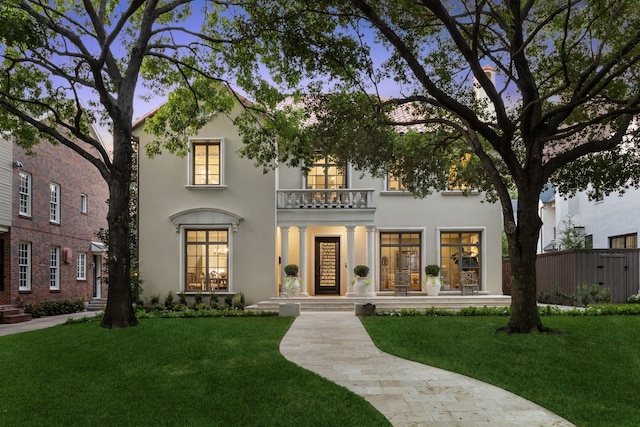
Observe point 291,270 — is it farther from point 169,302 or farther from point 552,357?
point 552,357

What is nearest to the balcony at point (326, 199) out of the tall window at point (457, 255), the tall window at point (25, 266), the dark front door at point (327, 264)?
the dark front door at point (327, 264)

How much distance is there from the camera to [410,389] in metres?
6.68

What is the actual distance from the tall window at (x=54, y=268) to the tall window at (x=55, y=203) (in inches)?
50.4

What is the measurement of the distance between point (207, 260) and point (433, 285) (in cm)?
809

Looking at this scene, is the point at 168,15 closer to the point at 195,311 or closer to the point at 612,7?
the point at 195,311

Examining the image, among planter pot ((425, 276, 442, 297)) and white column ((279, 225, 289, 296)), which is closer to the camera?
planter pot ((425, 276, 442, 297))

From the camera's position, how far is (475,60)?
32.0 ft

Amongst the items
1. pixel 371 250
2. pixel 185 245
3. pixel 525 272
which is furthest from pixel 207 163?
pixel 525 272

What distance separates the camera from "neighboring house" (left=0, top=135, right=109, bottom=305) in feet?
63.1

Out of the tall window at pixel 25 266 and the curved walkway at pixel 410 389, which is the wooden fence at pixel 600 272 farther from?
the tall window at pixel 25 266

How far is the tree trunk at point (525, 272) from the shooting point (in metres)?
10.3

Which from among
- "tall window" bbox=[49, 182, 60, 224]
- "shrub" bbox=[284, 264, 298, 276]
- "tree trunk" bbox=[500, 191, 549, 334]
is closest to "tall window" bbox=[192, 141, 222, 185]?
"shrub" bbox=[284, 264, 298, 276]

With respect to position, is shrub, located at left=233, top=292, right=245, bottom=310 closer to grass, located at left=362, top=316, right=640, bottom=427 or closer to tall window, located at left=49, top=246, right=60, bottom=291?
grass, located at left=362, top=316, right=640, bottom=427

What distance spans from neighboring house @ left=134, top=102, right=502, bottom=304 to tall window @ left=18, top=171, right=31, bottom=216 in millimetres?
5424
